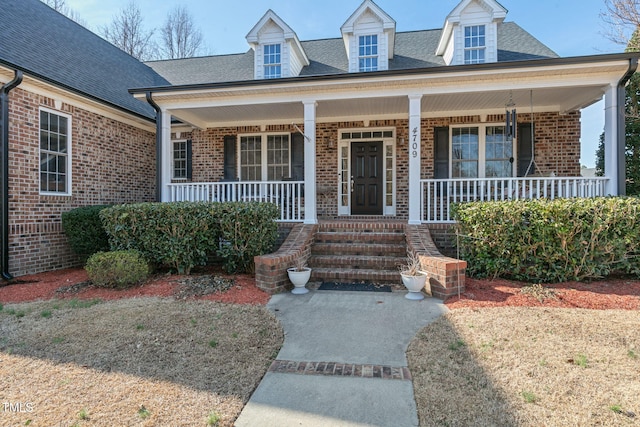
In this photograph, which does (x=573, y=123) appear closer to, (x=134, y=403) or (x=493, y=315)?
(x=493, y=315)

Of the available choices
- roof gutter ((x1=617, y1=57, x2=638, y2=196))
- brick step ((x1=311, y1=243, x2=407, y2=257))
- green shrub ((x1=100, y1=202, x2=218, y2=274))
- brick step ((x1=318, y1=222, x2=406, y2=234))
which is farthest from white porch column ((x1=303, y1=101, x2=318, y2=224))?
roof gutter ((x1=617, y1=57, x2=638, y2=196))

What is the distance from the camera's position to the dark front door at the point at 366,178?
9.12 metres

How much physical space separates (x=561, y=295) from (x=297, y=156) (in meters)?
6.63

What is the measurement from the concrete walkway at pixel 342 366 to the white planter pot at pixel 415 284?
0.46 feet

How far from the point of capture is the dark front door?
912cm

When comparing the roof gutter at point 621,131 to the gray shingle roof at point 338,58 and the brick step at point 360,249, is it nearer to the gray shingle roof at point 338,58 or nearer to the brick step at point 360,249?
the gray shingle roof at point 338,58

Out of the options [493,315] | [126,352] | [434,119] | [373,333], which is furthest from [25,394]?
[434,119]

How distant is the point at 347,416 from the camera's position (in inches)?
91.0

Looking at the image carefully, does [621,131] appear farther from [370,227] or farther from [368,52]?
[368,52]

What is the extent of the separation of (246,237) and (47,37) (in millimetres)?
7652

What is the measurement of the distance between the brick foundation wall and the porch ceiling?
1.83 m

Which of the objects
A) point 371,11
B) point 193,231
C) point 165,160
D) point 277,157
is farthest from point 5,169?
point 371,11

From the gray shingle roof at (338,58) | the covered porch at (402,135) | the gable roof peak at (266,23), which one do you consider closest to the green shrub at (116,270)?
the covered porch at (402,135)

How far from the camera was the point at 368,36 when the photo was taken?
29.1ft
